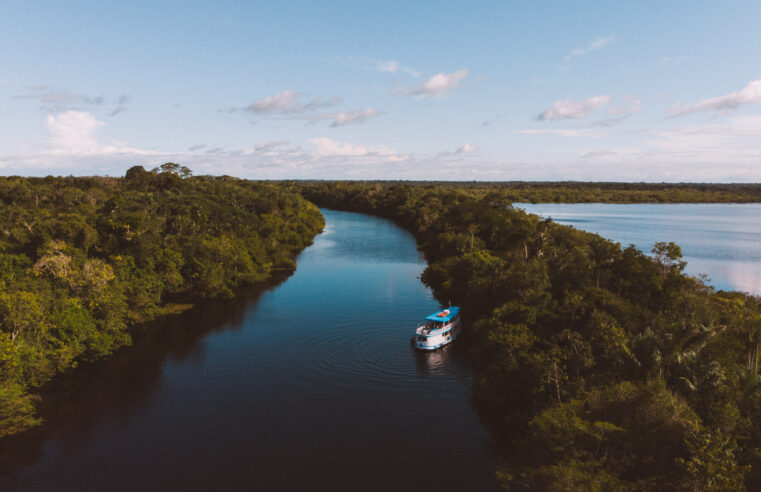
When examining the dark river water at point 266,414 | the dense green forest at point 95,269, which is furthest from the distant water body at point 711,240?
the dense green forest at point 95,269

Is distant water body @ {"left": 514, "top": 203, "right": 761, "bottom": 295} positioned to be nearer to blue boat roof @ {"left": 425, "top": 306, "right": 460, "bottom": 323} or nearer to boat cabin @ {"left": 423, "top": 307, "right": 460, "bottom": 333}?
blue boat roof @ {"left": 425, "top": 306, "right": 460, "bottom": 323}

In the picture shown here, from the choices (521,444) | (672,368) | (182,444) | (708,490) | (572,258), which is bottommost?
(182,444)

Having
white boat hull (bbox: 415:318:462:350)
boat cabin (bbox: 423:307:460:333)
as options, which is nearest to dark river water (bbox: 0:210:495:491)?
white boat hull (bbox: 415:318:462:350)

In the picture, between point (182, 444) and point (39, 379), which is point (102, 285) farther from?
point (182, 444)

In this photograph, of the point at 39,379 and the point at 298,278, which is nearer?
the point at 39,379

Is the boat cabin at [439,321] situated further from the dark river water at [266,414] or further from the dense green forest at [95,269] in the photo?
the dense green forest at [95,269]

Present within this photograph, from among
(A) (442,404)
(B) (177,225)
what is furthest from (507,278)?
(B) (177,225)
